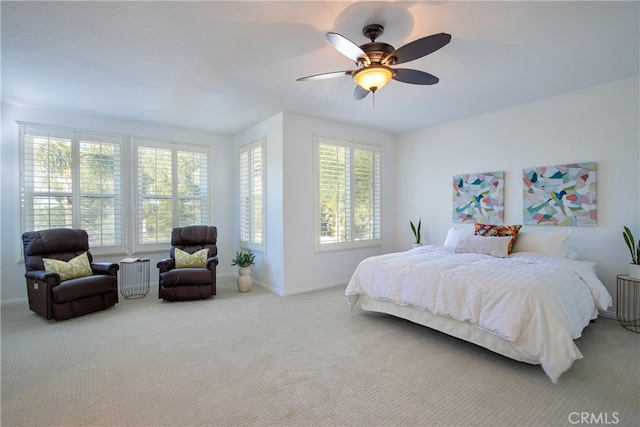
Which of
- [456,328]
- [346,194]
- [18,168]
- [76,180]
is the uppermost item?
[18,168]

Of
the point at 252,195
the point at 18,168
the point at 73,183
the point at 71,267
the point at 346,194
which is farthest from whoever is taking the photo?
the point at 252,195

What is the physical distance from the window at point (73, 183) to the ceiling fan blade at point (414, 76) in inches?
184

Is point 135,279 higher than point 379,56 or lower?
lower

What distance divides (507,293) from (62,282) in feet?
15.9

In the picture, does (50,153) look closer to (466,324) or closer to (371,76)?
(371,76)

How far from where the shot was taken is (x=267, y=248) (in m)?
5.18

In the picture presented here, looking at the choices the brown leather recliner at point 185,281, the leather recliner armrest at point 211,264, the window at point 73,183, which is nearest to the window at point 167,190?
the window at point 73,183

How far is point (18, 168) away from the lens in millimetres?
4418

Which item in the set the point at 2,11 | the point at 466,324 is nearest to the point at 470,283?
the point at 466,324

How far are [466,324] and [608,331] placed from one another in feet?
5.97

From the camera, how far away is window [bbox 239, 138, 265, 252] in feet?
17.5

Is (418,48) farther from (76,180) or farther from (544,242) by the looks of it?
(76,180)

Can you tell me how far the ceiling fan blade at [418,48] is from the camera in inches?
83.5

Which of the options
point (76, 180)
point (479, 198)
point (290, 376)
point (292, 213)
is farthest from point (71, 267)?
point (479, 198)
